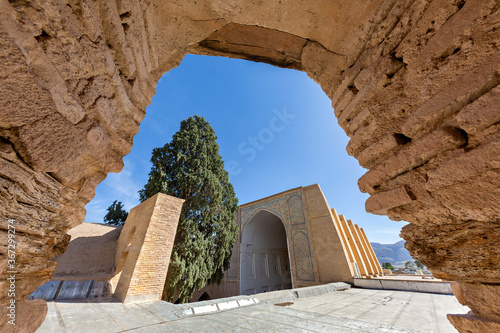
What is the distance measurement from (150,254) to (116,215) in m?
14.7

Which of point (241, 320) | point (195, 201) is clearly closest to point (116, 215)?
point (195, 201)

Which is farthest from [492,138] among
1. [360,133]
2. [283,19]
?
[283,19]

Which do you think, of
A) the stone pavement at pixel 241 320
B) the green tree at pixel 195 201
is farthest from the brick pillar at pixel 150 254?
the green tree at pixel 195 201

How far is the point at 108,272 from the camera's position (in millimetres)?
8539

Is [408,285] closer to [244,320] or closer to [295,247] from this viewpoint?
[295,247]

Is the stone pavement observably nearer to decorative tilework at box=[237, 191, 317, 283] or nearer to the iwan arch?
the iwan arch

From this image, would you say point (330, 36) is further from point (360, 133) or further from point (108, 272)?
point (108, 272)

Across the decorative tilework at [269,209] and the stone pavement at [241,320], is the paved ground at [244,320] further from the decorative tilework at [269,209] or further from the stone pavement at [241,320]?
the decorative tilework at [269,209]

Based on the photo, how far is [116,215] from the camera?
17422 millimetres

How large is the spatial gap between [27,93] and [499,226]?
8.34ft

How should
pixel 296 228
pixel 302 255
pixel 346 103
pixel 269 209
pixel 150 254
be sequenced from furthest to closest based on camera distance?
pixel 269 209
pixel 296 228
pixel 302 255
pixel 150 254
pixel 346 103

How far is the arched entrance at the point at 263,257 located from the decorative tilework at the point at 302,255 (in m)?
3.12

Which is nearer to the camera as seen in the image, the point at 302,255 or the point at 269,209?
the point at 302,255

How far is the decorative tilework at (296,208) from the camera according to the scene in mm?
11989
